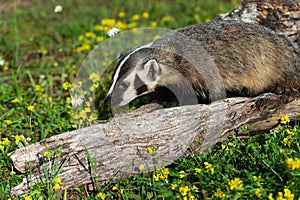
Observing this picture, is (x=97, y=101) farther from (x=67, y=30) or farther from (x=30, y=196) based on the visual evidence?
(x=67, y=30)

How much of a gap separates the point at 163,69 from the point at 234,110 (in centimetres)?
84

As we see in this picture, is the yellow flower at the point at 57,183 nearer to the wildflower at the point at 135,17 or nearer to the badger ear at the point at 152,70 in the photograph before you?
the badger ear at the point at 152,70

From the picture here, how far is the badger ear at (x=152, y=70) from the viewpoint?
166 inches

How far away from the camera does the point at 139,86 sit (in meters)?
4.38

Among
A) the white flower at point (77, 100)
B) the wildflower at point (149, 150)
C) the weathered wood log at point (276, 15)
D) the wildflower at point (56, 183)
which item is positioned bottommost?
the wildflower at point (56, 183)

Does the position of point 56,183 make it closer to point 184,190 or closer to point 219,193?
point 184,190

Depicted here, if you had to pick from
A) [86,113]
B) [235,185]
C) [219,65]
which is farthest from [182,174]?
[86,113]

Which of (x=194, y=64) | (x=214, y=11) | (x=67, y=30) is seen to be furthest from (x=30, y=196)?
(x=214, y=11)

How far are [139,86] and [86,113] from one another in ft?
2.91

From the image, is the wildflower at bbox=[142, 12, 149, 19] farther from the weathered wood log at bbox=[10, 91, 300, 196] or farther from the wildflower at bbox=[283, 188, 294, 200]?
the wildflower at bbox=[283, 188, 294, 200]

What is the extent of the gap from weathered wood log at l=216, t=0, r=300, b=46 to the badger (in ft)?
2.21

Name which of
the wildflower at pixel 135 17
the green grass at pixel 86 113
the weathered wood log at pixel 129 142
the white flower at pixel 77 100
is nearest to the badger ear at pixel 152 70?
the weathered wood log at pixel 129 142

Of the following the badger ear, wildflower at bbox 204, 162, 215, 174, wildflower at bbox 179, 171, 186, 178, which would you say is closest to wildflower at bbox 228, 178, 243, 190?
wildflower at bbox 204, 162, 215, 174

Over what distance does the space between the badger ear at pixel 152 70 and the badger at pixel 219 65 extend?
0.04 metres
